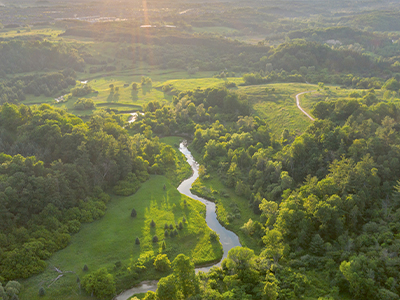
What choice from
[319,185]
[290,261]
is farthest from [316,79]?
[290,261]

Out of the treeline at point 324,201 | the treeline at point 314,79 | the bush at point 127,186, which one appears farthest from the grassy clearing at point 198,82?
the bush at point 127,186

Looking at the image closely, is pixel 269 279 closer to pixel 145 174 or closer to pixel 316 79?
pixel 145 174

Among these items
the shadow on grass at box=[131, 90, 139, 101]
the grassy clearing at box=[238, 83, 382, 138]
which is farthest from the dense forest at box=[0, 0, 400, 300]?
the shadow on grass at box=[131, 90, 139, 101]

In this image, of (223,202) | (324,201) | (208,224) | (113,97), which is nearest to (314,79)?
(113,97)

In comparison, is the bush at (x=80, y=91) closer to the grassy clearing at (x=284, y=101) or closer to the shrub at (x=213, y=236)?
the grassy clearing at (x=284, y=101)

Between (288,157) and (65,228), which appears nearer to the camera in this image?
(65,228)

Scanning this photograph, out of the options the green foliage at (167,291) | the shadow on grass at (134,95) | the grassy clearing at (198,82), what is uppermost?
the grassy clearing at (198,82)

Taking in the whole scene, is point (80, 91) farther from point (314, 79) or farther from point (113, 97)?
point (314, 79)

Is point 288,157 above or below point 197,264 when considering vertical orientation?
above
